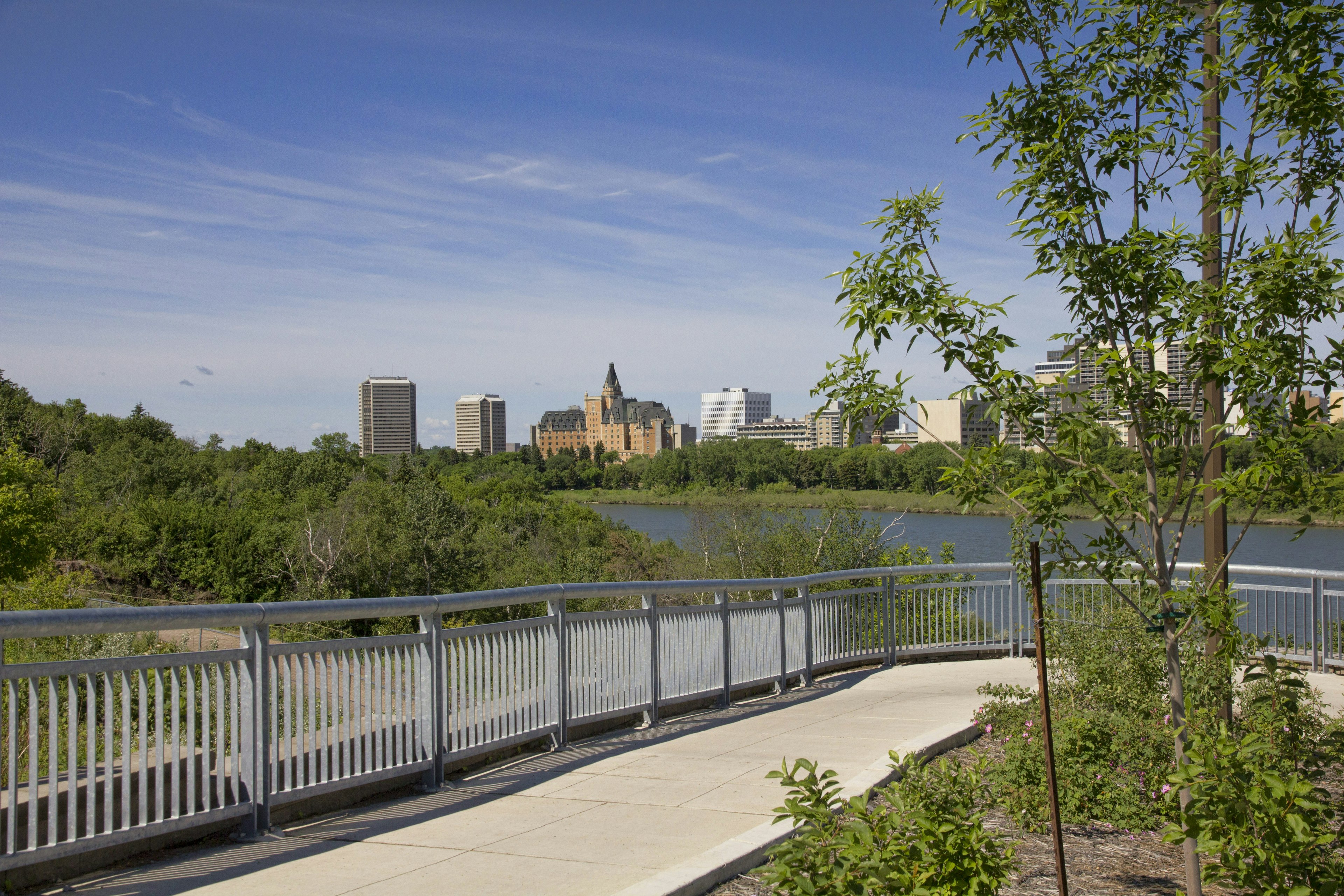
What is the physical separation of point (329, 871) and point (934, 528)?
56.7 meters

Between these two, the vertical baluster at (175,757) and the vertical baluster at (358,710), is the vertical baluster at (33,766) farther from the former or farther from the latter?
the vertical baluster at (358,710)

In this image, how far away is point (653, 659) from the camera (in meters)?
8.31

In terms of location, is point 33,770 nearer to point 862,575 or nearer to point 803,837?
point 803,837

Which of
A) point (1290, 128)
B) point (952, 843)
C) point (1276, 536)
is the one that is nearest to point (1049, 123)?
point (1290, 128)

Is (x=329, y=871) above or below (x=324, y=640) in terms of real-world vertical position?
below

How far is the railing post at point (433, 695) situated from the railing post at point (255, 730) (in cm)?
109

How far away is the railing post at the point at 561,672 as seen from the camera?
7.25 m

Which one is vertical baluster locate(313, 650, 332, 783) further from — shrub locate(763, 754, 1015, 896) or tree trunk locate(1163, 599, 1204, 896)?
tree trunk locate(1163, 599, 1204, 896)

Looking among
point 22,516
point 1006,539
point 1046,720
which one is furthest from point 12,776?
point 1006,539

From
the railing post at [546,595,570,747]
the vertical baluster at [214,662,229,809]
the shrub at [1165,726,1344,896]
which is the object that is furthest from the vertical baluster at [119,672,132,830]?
the shrub at [1165,726,1344,896]

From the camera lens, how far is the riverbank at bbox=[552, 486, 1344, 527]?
529 cm

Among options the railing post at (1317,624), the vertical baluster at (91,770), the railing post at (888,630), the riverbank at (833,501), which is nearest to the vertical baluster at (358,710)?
the vertical baluster at (91,770)

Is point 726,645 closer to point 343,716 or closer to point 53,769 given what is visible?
point 343,716

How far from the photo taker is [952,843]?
3.58 metres
